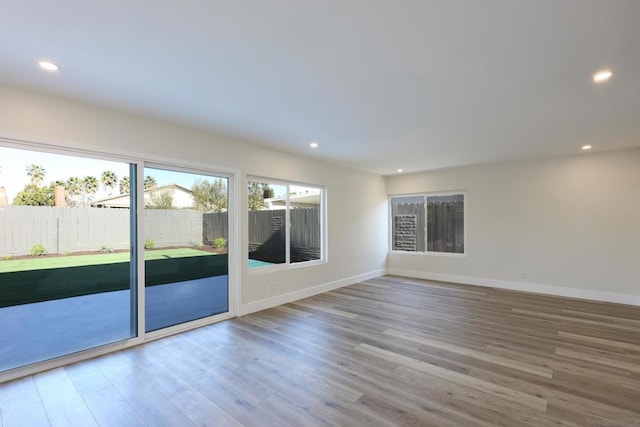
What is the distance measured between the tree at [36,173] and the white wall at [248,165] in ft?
0.87

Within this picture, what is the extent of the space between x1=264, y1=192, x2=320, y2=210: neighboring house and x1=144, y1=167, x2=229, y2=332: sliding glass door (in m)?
0.88

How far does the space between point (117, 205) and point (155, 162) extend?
637mm

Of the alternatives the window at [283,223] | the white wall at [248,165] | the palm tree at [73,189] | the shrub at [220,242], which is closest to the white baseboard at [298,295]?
the white wall at [248,165]

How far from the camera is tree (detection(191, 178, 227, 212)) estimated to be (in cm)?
399

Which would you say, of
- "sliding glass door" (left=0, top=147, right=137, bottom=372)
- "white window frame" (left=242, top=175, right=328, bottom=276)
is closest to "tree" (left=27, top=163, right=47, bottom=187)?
"sliding glass door" (left=0, top=147, right=137, bottom=372)

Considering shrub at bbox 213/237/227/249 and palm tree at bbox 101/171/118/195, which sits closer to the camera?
palm tree at bbox 101/171/118/195

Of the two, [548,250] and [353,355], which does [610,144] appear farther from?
[353,355]

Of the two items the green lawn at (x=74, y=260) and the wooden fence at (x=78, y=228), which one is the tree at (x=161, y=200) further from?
the green lawn at (x=74, y=260)

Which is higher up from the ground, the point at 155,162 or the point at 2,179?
the point at 155,162

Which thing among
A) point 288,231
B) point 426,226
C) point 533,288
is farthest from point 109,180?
point 533,288

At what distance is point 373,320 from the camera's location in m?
4.05

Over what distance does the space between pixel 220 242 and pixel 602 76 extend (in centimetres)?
440

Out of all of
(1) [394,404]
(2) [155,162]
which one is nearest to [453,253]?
(1) [394,404]

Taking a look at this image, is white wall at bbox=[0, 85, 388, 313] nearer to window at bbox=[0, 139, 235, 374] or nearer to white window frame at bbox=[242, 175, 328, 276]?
white window frame at bbox=[242, 175, 328, 276]
